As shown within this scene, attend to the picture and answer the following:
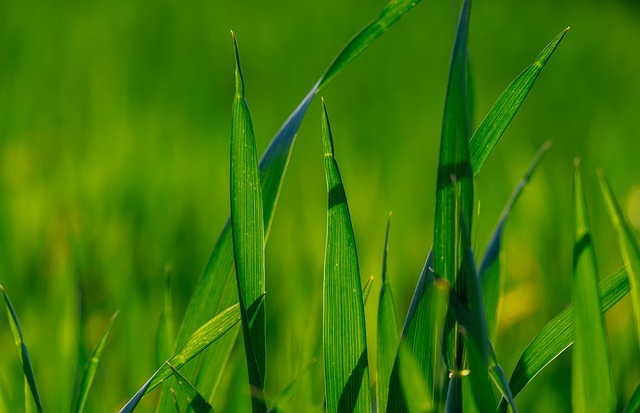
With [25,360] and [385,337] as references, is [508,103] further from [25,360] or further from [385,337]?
[25,360]

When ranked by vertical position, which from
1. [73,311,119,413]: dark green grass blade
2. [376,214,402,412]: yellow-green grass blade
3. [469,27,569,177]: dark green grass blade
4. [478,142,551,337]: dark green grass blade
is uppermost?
[469,27,569,177]: dark green grass blade

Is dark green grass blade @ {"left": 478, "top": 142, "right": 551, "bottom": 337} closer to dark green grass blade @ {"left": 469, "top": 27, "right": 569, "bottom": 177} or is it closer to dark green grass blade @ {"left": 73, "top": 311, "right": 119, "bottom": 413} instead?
dark green grass blade @ {"left": 469, "top": 27, "right": 569, "bottom": 177}

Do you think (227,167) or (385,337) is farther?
(227,167)

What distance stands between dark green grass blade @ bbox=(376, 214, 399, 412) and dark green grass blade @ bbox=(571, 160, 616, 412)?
3.6 inches

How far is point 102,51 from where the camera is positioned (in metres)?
1.74

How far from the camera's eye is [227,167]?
1.19 m

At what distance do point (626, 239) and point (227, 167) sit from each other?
0.91 meters

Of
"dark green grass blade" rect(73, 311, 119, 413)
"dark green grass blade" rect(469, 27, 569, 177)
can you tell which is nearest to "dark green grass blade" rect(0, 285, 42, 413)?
"dark green grass blade" rect(73, 311, 119, 413)

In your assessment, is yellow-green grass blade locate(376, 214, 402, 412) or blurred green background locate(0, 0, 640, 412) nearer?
yellow-green grass blade locate(376, 214, 402, 412)

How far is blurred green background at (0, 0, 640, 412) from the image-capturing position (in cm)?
71

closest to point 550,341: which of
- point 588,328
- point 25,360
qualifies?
point 588,328

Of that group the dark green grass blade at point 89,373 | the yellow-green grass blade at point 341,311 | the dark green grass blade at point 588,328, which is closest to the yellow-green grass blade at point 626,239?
the dark green grass blade at point 588,328

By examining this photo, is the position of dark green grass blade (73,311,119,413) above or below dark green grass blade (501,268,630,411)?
below

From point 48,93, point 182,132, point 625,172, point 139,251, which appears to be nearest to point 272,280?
point 139,251
